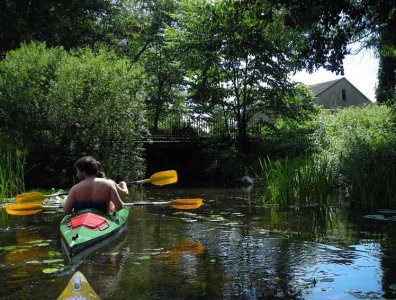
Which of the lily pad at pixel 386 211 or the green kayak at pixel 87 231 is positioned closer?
the green kayak at pixel 87 231

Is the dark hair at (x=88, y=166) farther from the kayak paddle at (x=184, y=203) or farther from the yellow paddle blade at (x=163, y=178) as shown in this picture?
the yellow paddle blade at (x=163, y=178)

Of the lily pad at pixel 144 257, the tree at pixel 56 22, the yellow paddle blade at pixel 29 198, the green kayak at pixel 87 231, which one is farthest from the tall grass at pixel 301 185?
the tree at pixel 56 22

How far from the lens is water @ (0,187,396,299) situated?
4422mm

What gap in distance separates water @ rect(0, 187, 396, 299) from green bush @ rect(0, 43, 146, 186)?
5.22 m

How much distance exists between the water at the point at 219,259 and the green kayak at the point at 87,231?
0.46 ft

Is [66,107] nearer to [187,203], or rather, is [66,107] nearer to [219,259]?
[187,203]

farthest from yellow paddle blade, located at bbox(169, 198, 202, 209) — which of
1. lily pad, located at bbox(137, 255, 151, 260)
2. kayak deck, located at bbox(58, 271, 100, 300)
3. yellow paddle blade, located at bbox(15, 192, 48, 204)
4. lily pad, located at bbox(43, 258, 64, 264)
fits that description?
kayak deck, located at bbox(58, 271, 100, 300)

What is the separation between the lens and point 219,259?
5707mm

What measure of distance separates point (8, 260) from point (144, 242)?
1964mm

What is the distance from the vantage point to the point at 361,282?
15.2ft

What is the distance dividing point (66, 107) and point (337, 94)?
124 feet

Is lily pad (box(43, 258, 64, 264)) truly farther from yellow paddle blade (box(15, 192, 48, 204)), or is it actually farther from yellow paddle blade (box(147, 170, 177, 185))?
yellow paddle blade (box(147, 170, 177, 185))

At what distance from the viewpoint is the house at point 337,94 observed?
4534 centimetres

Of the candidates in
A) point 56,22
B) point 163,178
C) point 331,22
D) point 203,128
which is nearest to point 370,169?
point 331,22
